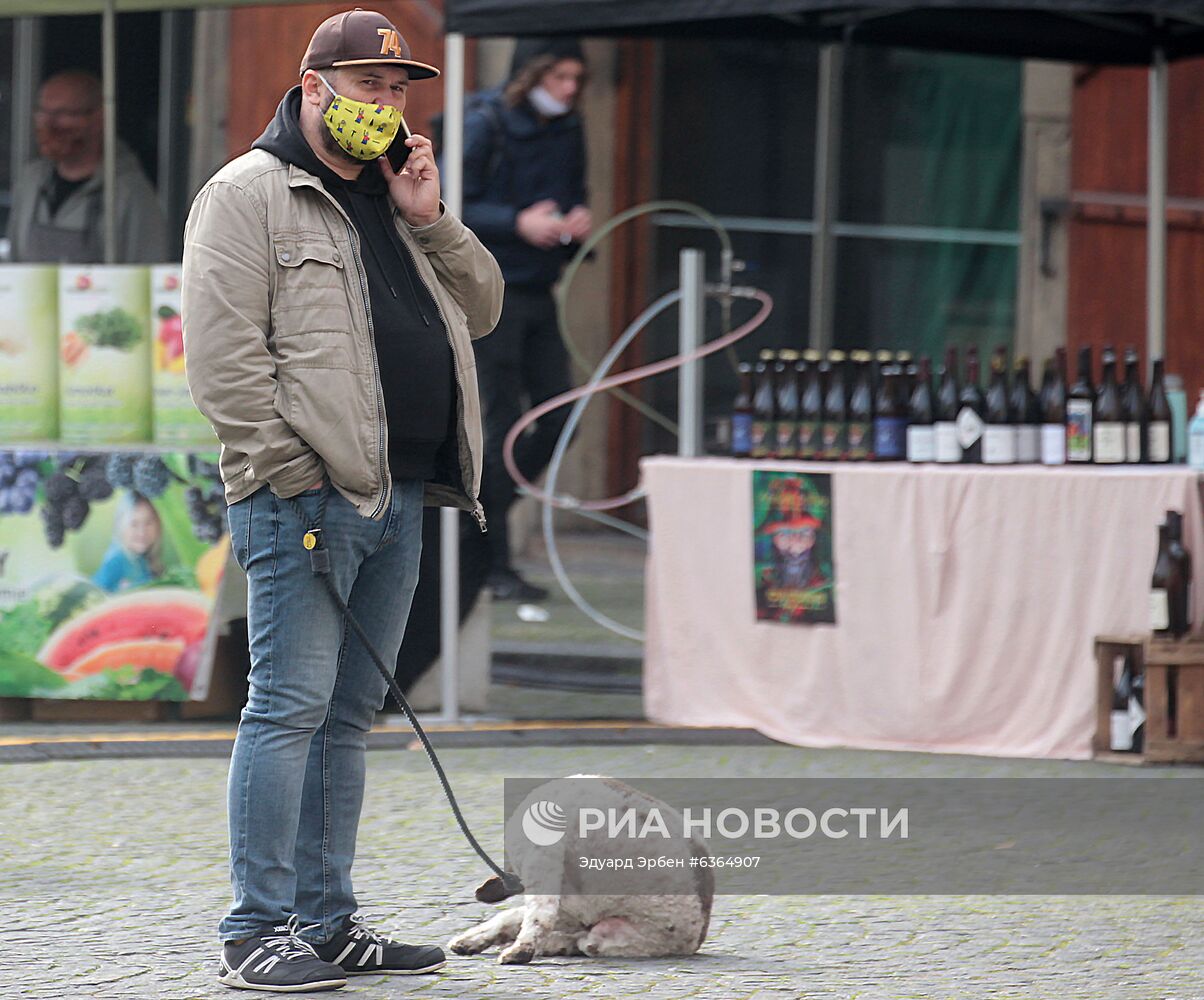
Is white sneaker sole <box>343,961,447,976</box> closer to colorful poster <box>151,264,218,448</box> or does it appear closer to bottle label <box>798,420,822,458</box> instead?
colorful poster <box>151,264,218,448</box>

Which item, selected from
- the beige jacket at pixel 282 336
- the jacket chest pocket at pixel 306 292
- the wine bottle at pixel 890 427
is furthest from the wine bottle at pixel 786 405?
the jacket chest pocket at pixel 306 292

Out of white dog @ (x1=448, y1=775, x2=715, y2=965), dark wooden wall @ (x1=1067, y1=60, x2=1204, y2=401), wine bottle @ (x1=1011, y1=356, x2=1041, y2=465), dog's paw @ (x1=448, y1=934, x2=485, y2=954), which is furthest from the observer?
dark wooden wall @ (x1=1067, y1=60, x2=1204, y2=401)

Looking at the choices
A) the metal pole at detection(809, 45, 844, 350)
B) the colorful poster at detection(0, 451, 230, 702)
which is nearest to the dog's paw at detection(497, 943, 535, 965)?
the colorful poster at detection(0, 451, 230, 702)

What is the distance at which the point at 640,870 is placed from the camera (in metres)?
4.39

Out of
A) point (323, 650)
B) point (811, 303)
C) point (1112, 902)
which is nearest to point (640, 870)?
point (323, 650)

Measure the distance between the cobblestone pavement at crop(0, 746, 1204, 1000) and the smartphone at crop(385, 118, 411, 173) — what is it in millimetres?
1670

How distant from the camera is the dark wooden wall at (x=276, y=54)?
1199cm

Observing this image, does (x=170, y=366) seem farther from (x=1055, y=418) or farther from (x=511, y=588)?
(x=511, y=588)

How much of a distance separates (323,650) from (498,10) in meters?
3.34

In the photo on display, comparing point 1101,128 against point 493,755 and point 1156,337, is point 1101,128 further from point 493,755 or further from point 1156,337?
point 493,755

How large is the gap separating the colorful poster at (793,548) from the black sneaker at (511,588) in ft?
10.3

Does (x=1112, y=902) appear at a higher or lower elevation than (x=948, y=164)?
lower

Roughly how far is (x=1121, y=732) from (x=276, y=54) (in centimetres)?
713

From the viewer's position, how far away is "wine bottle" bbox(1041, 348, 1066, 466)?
700cm
